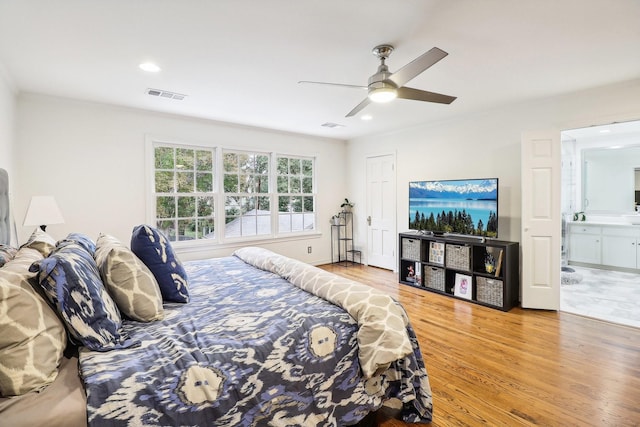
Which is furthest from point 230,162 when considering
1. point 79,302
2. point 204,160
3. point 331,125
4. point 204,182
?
point 79,302

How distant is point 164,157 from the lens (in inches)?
168

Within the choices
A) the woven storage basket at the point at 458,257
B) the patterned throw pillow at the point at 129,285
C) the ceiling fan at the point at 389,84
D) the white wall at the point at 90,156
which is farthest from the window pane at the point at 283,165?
the patterned throw pillow at the point at 129,285

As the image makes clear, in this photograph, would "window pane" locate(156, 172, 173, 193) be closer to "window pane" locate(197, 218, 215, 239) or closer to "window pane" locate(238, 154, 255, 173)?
"window pane" locate(197, 218, 215, 239)

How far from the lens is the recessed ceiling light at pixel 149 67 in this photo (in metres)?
2.63

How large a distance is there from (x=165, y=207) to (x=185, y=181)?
461 millimetres

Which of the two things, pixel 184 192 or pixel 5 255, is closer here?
pixel 5 255

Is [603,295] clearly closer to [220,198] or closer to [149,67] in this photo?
[220,198]

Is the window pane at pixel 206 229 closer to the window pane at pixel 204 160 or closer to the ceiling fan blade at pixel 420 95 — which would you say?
the window pane at pixel 204 160

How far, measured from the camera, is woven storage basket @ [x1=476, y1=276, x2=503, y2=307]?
3633 millimetres

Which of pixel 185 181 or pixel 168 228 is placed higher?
pixel 185 181

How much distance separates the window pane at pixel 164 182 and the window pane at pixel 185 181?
104 mm

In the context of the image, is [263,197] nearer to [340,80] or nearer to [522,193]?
[340,80]

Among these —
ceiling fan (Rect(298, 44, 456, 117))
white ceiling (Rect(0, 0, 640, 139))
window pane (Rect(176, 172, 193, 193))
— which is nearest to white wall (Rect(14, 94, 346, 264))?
white ceiling (Rect(0, 0, 640, 139))

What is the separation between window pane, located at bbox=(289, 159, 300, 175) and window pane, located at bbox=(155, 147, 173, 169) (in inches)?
78.6
